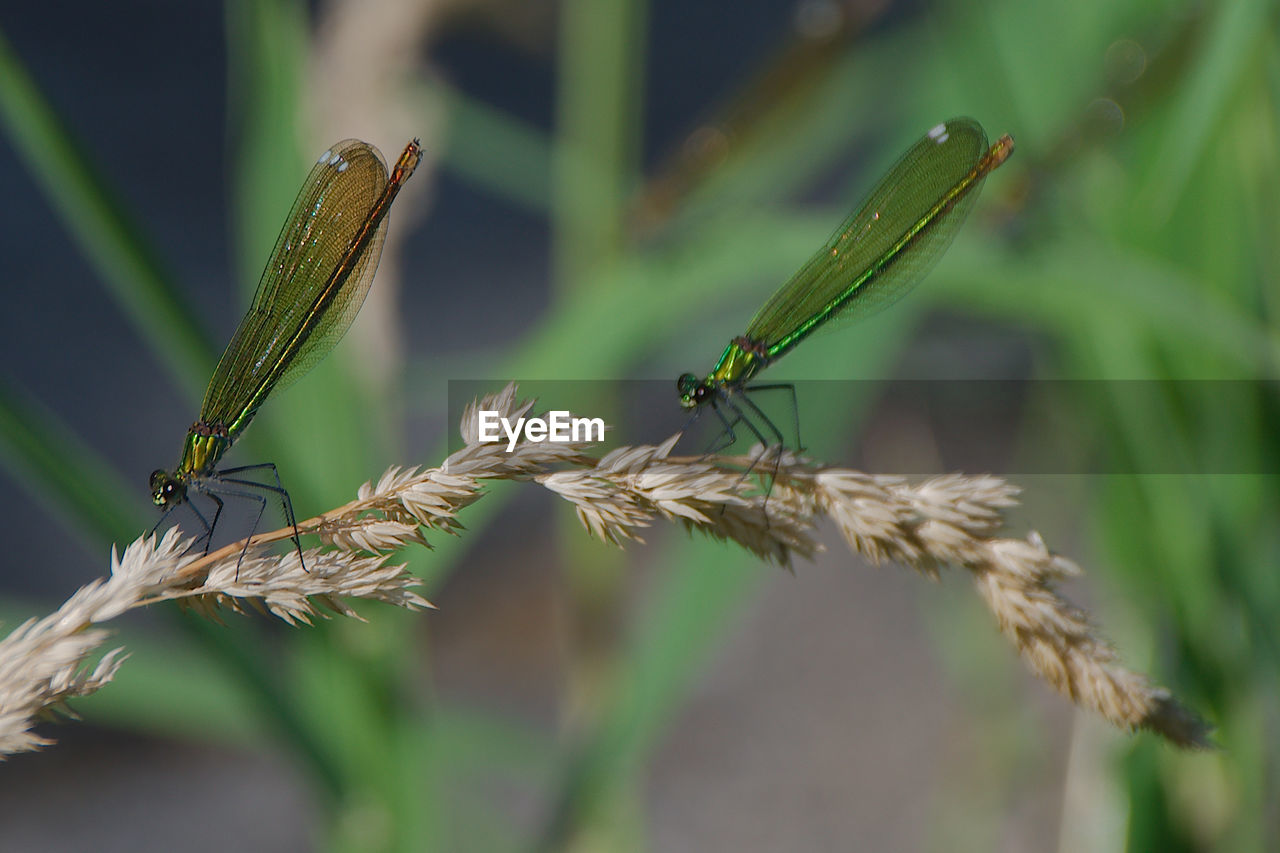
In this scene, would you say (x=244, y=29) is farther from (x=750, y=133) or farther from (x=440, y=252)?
(x=440, y=252)

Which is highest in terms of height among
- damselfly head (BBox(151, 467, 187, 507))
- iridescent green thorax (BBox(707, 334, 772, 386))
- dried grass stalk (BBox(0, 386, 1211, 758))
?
iridescent green thorax (BBox(707, 334, 772, 386))

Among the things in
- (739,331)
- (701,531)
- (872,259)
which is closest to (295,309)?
(701,531)

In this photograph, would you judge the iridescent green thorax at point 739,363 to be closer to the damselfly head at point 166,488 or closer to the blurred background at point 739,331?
the blurred background at point 739,331

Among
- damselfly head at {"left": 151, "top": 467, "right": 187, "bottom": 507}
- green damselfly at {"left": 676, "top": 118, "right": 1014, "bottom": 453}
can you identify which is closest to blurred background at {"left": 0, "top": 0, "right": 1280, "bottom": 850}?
damselfly head at {"left": 151, "top": 467, "right": 187, "bottom": 507}

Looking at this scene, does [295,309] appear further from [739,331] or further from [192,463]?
[739,331]

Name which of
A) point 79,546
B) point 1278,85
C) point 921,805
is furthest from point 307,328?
point 79,546

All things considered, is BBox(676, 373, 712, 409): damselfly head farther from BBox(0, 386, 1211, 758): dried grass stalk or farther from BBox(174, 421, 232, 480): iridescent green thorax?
BBox(174, 421, 232, 480): iridescent green thorax
